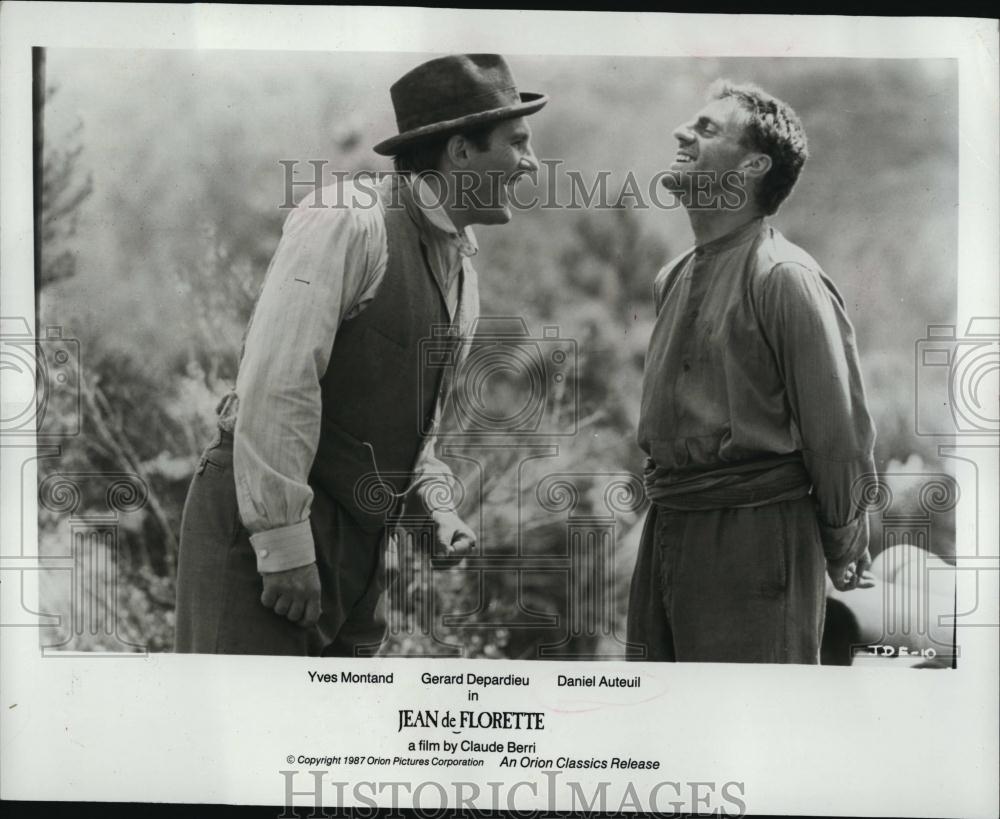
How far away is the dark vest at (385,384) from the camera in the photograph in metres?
2.84

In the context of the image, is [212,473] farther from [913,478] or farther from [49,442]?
[913,478]

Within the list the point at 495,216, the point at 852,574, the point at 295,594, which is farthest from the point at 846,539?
the point at 295,594

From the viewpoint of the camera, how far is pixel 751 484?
2.80 m

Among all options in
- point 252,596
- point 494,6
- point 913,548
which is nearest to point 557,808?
point 252,596

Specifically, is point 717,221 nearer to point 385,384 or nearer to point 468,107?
point 468,107

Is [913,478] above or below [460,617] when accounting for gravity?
above

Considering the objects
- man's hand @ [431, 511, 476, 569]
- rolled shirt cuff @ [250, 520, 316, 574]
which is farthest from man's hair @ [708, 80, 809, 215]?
rolled shirt cuff @ [250, 520, 316, 574]

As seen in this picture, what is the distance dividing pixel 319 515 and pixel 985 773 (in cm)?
203

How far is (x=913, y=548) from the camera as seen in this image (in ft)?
9.50

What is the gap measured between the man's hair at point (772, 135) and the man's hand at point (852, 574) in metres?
1.02

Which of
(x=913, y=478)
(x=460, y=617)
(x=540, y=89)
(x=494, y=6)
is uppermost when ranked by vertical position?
(x=494, y=6)
